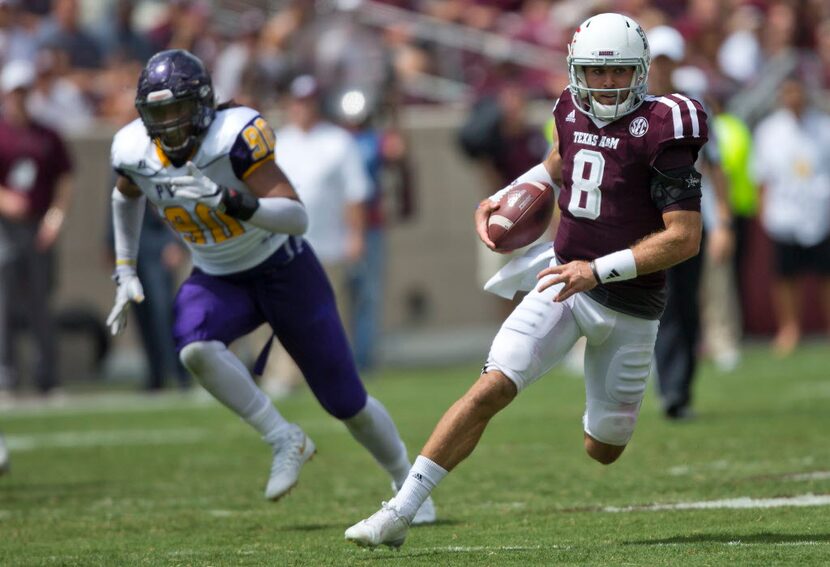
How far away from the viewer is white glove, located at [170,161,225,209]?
555 cm

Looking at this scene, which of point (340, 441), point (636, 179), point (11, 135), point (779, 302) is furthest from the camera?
point (779, 302)

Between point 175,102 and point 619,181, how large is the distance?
1.67 m

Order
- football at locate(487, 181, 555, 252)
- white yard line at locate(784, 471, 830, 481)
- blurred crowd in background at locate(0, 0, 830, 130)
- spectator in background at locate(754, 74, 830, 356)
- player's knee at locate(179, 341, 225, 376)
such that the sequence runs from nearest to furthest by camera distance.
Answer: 1. football at locate(487, 181, 555, 252)
2. player's knee at locate(179, 341, 225, 376)
3. white yard line at locate(784, 471, 830, 481)
4. blurred crowd in background at locate(0, 0, 830, 130)
5. spectator in background at locate(754, 74, 830, 356)

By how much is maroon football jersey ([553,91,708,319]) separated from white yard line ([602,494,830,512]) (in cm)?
88

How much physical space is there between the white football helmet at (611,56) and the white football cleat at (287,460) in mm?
1718

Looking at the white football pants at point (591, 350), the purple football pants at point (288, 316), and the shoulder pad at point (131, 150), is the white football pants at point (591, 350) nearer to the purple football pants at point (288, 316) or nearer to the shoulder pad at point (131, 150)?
the purple football pants at point (288, 316)

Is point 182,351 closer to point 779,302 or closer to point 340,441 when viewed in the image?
point 340,441

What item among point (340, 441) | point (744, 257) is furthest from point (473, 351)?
point (340, 441)

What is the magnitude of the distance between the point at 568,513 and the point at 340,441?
3.08m

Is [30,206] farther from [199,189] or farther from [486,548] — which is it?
[486,548]

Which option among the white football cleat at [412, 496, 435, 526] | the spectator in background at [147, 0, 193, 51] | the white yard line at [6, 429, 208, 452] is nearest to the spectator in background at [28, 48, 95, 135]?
the spectator in background at [147, 0, 193, 51]

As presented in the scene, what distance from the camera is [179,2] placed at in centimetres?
1430

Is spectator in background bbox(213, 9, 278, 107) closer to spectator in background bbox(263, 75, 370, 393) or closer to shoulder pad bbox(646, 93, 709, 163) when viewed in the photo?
spectator in background bbox(263, 75, 370, 393)

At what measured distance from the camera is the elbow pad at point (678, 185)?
5027 millimetres
